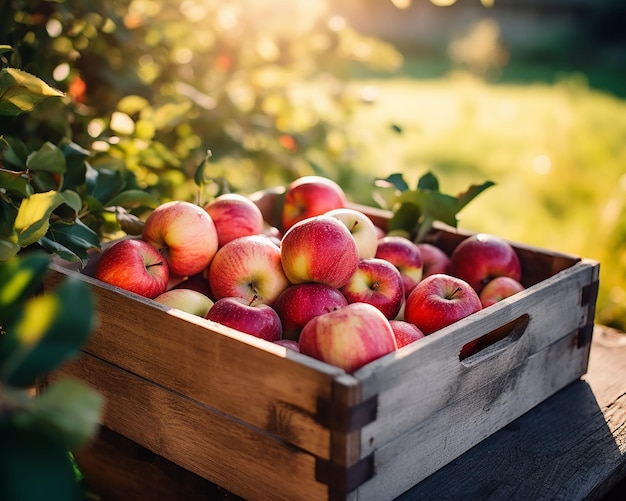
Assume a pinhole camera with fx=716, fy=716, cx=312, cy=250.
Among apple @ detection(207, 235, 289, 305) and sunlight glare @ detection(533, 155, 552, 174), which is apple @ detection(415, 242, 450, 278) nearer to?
apple @ detection(207, 235, 289, 305)

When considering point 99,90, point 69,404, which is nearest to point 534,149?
point 99,90

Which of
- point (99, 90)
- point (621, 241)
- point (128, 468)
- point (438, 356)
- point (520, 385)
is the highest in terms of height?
point (99, 90)

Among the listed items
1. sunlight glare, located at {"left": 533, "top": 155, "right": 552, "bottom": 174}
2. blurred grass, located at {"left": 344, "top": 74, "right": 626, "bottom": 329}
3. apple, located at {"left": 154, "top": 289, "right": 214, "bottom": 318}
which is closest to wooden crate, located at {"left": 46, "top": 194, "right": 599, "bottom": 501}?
apple, located at {"left": 154, "top": 289, "right": 214, "bottom": 318}

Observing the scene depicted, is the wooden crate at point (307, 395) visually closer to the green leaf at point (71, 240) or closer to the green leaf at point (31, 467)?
the green leaf at point (71, 240)

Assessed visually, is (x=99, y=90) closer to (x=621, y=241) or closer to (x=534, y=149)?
(x=621, y=241)

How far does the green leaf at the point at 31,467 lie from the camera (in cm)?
48

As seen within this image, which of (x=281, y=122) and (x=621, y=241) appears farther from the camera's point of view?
(x=621, y=241)

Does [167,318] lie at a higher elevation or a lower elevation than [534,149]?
higher

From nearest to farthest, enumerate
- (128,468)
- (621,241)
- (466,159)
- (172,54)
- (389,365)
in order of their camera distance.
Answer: (389,365), (128,468), (172,54), (621,241), (466,159)

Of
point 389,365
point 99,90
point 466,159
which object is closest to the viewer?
point 389,365

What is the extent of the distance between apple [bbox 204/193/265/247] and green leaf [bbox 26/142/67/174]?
0.29m

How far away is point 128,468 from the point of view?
45.9 inches

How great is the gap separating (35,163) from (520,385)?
0.90 m

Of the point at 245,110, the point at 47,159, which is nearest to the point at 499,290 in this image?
the point at 47,159
